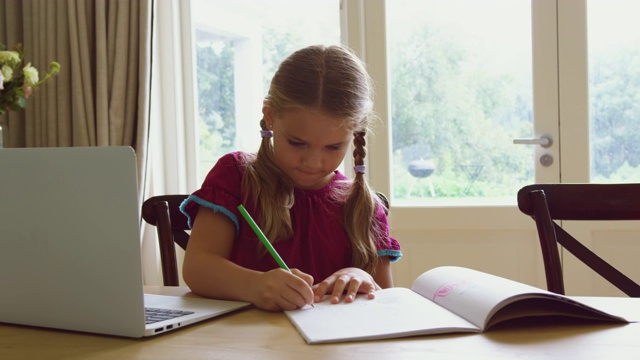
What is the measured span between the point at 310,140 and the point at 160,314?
481mm

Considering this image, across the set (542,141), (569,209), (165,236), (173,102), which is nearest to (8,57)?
(173,102)

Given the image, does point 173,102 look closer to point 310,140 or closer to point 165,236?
point 165,236

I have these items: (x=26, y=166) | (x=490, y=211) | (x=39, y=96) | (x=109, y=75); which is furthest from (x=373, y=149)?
(x=26, y=166)

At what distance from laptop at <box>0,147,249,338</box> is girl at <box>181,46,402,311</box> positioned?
371 millimetres

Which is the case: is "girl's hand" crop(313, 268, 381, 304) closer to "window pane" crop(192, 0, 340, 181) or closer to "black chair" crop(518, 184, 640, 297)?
"black chair" crop(518, 184, 640, 297)

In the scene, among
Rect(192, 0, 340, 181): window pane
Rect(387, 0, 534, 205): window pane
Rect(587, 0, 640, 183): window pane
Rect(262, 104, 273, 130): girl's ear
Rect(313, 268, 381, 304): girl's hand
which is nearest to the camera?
Rect(313, 268, 381, 304): girl's hand

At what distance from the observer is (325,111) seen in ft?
4.32

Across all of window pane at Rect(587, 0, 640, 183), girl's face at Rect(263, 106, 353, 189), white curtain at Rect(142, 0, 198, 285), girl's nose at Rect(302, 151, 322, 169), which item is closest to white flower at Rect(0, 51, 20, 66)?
white curtain at Rect(142, 0, 198, 285)

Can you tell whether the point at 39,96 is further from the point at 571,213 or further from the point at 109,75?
the point at 571,213

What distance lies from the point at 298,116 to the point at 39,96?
6.34 feet

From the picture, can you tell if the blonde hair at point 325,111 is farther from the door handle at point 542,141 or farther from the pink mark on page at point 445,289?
the door handle at point 542,141

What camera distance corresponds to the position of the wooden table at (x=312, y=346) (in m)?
0.75

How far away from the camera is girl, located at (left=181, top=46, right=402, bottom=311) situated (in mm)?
→ 1321

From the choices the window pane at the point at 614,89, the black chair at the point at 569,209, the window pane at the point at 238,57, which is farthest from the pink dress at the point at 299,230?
the window pane at the point at 238,57
